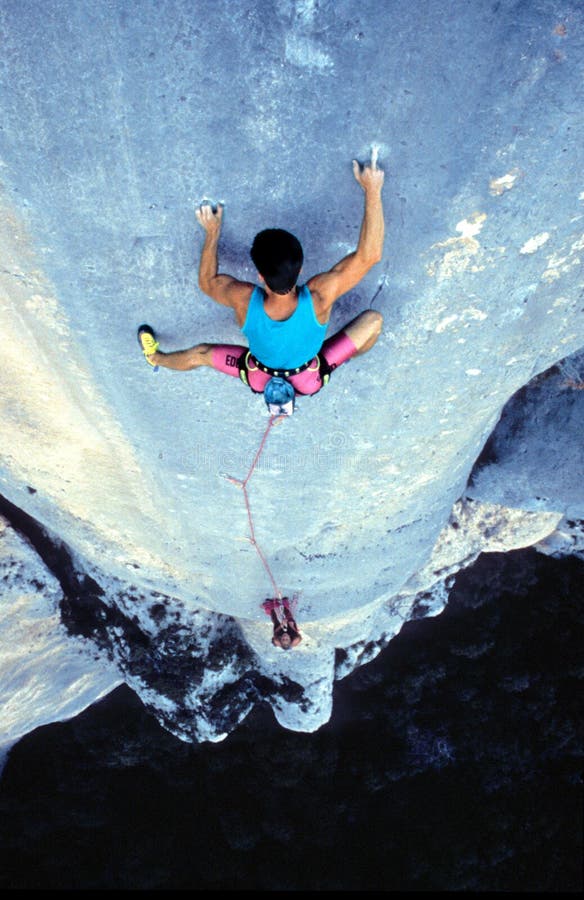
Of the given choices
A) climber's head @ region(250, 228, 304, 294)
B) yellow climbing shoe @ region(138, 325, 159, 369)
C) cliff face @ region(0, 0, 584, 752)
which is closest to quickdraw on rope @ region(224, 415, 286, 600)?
cliff face @ region(0, 0, 584, 752)

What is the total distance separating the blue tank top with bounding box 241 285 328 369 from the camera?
237cm

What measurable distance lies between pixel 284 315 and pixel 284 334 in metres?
0.07

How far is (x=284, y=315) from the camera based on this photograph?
7.79ft

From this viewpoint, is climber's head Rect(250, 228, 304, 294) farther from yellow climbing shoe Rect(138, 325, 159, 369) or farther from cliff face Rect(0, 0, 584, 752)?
yellow climbing shoe Rect(138, 325, 159, 369)

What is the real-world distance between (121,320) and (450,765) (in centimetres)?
656

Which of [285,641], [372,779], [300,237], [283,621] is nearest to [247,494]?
[285,641]

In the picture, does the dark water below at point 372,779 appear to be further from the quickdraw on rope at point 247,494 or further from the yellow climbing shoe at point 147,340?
the yellow climbing shoe at point 147,340

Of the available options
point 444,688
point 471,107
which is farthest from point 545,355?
point 444,688

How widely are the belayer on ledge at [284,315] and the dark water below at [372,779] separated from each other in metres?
5.28

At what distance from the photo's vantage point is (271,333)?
7.95 feet

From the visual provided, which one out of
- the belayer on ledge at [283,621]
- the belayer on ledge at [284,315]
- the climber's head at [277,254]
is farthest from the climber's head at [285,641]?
the climber's head at [277,254]

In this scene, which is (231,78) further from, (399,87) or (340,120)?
(399,87)

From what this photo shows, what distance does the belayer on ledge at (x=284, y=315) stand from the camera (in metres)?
2.18

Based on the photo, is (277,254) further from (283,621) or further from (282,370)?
(283,621)
